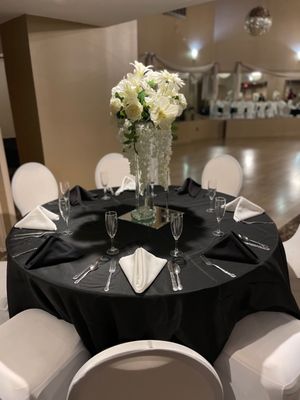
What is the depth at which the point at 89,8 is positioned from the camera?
9.86 feet

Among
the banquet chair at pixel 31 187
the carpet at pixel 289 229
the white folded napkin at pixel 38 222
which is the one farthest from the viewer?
the carpet at pixel 289 229

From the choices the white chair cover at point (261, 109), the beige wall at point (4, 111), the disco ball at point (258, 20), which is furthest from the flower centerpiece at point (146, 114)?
the white chair cover at point (261, 109)

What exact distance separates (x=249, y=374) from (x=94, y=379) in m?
0.71

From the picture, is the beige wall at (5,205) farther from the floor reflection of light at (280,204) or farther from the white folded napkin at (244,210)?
the floor reflection of light at (280,204)

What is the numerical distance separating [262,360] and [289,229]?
8.41 ft

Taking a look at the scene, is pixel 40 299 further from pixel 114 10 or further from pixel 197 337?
pixel 114 10

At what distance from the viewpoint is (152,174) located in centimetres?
183

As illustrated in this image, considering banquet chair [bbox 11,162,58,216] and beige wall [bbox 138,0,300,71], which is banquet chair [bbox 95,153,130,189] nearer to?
banquet chair [bbox 11,162,58,216]

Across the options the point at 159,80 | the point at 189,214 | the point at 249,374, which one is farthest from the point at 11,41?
the point at 249,374

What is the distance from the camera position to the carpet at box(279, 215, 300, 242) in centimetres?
337

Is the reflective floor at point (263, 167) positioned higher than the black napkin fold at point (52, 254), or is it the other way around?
the black napkin fold at point (52, 254)

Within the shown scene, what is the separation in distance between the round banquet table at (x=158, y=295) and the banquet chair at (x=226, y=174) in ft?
3.65

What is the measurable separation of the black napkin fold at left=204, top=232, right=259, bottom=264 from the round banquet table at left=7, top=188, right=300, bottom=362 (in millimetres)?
24

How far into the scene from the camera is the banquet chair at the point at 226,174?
278 centimetres
